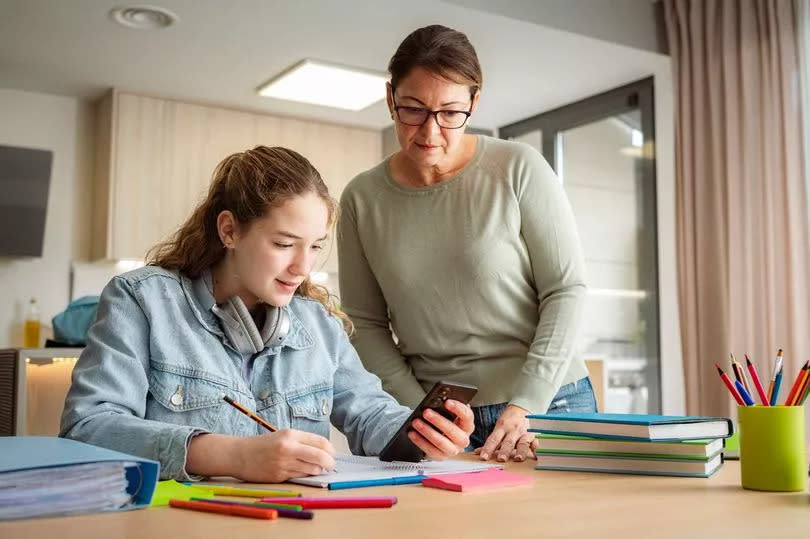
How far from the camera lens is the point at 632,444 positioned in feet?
3.74

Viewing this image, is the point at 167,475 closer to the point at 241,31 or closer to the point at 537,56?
the point at 241,31

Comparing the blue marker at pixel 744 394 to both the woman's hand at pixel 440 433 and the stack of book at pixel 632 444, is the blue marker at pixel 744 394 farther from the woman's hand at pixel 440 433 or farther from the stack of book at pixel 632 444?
the woman's hand at pixel 440 433

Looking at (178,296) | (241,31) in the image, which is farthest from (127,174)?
(178,296)

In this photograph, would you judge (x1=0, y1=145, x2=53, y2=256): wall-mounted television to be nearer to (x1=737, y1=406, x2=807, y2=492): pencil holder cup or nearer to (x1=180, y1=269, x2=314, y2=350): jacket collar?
(x1=180, y1=269, x2=314, y2=350): jacket collar

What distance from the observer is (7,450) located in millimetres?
896

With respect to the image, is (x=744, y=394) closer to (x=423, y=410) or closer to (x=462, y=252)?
(x=423, y=410)

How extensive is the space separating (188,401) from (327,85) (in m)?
3.02

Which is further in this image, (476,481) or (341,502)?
(476,481)

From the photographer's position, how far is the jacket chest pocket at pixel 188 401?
1.20 metres

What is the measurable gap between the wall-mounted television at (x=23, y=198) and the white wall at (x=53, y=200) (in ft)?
0.54

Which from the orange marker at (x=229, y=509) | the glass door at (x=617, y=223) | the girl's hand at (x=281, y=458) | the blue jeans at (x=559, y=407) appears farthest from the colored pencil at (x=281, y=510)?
the glass door at (x=617, y=223)

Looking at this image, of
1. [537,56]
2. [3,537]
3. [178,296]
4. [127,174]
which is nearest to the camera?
[3,537]

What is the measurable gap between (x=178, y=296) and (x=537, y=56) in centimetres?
282

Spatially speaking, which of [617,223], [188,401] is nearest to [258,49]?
[617,223]
